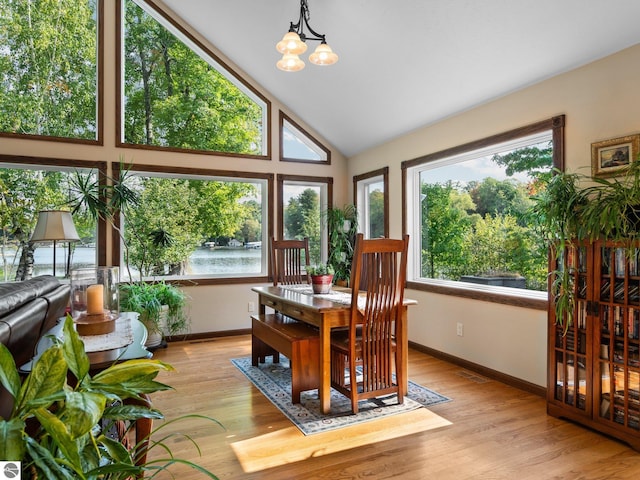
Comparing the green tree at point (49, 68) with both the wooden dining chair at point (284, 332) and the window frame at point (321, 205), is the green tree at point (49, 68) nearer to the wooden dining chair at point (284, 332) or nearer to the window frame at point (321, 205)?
the window frame at point (321, 205)

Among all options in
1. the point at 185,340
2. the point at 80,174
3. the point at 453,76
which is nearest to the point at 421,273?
the point at 453,76

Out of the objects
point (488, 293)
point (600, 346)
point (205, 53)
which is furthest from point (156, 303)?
point (600, 346)

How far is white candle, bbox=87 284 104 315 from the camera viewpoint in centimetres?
163

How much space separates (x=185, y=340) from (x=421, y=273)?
292 cm

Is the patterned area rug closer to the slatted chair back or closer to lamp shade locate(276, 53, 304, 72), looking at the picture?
the slatted chair back

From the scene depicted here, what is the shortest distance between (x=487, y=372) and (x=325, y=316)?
5.84 feet

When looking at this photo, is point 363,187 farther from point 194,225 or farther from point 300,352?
point 300,352

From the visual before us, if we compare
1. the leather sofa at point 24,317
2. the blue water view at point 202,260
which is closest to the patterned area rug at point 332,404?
the leather sofa at point 24,317

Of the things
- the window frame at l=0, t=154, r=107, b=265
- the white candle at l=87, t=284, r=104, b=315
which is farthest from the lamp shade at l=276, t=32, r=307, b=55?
the window frame at l=0, t=154, r=107, b=265

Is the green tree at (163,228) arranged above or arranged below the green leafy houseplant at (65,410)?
above

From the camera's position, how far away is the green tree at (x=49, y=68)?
4371mm

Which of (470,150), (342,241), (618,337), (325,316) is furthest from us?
(342,241)

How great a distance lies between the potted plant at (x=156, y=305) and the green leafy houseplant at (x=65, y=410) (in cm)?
379

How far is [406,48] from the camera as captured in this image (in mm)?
3623
